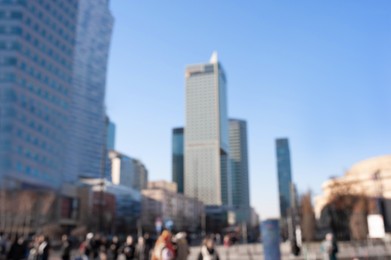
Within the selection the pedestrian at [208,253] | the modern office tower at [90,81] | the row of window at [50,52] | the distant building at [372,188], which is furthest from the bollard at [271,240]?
the modern office tower at [90,81]

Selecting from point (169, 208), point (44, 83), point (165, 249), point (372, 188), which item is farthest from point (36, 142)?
point (169, 208)

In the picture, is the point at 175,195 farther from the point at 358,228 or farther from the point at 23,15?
the point at 358,228

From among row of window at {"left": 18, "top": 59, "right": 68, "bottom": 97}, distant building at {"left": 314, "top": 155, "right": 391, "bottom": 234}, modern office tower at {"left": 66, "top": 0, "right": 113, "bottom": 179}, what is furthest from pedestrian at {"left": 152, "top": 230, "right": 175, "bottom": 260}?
modern office tower at {"left": 66, "top": 0, "right": 113, "bottom": 179}

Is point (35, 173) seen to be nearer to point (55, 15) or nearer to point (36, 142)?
point (36, 142)

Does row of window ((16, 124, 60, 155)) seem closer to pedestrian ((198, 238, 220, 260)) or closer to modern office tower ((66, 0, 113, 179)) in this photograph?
modern office tower ((66, 0, 113, 179))

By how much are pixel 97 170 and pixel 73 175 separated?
112 ft

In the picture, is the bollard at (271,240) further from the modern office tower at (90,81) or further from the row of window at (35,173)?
the modern office tower at (90,81)

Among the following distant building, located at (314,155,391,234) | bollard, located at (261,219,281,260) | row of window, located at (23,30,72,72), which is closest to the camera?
bollard, located at (261,219,281,260)

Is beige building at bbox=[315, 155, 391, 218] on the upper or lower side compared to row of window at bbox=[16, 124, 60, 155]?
lower

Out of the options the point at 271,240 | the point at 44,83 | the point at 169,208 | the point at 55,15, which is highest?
the point at 55,15

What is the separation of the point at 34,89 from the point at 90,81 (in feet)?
208

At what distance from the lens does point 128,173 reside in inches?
7598

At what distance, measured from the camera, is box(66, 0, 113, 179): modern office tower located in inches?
5241

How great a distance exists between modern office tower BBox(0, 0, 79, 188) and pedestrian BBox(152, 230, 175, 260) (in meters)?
64.3
